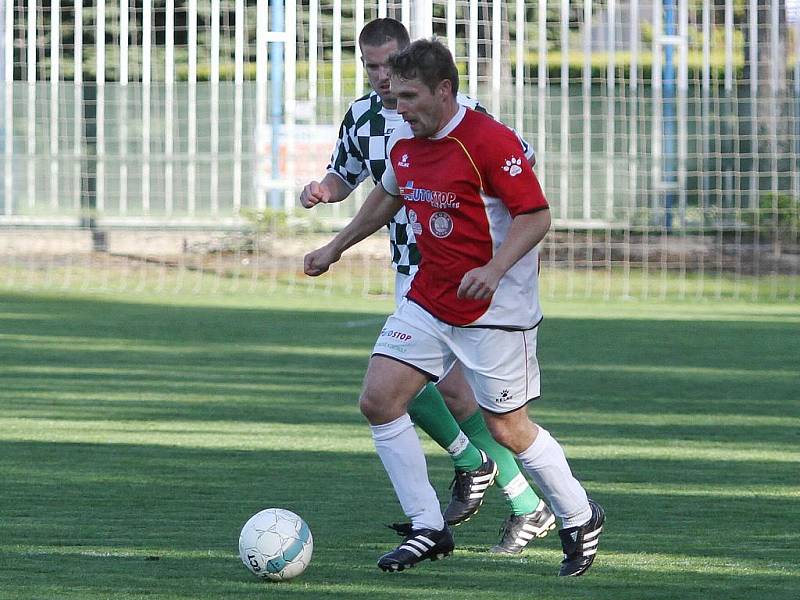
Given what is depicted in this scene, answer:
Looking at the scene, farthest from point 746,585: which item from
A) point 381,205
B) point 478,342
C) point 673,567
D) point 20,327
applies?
point 20,327

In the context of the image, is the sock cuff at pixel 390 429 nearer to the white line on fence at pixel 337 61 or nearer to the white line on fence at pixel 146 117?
the white line on fence at pixel 337 61

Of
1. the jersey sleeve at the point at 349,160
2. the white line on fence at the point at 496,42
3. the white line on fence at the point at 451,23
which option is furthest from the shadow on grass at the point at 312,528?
the white line on fence at the point at 496,42

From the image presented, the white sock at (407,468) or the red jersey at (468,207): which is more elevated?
the red jersey at (468,207)

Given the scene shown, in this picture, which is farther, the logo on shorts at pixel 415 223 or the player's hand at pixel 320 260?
the player's hand at pixel 320 260

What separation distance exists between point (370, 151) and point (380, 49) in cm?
51

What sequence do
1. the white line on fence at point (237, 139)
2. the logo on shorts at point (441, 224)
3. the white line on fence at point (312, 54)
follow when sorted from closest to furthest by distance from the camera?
the logo on shorts at point (441, 224) < the white line on fence at point (312, 54) < the white line on fence at point (237, 139)

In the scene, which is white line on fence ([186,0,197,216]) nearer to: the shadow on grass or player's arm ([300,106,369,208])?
the shadow on grass

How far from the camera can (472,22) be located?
18.0 meters

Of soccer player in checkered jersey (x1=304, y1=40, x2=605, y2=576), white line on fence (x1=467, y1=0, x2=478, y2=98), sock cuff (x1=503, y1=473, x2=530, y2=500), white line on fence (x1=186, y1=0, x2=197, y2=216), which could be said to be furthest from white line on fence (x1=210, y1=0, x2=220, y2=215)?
soccer player in checkered jersey (x1=304, y1=40, x2=605, y2=576)

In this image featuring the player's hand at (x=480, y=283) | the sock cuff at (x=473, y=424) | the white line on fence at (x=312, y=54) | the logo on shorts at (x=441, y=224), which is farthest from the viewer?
the white line on fence at (x=312, y=54)

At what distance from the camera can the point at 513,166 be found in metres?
4.85

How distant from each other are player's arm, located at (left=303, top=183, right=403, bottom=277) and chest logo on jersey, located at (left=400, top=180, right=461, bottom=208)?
1.00ft

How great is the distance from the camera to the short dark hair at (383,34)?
588cm

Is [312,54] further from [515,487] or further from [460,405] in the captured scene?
[515,487]
